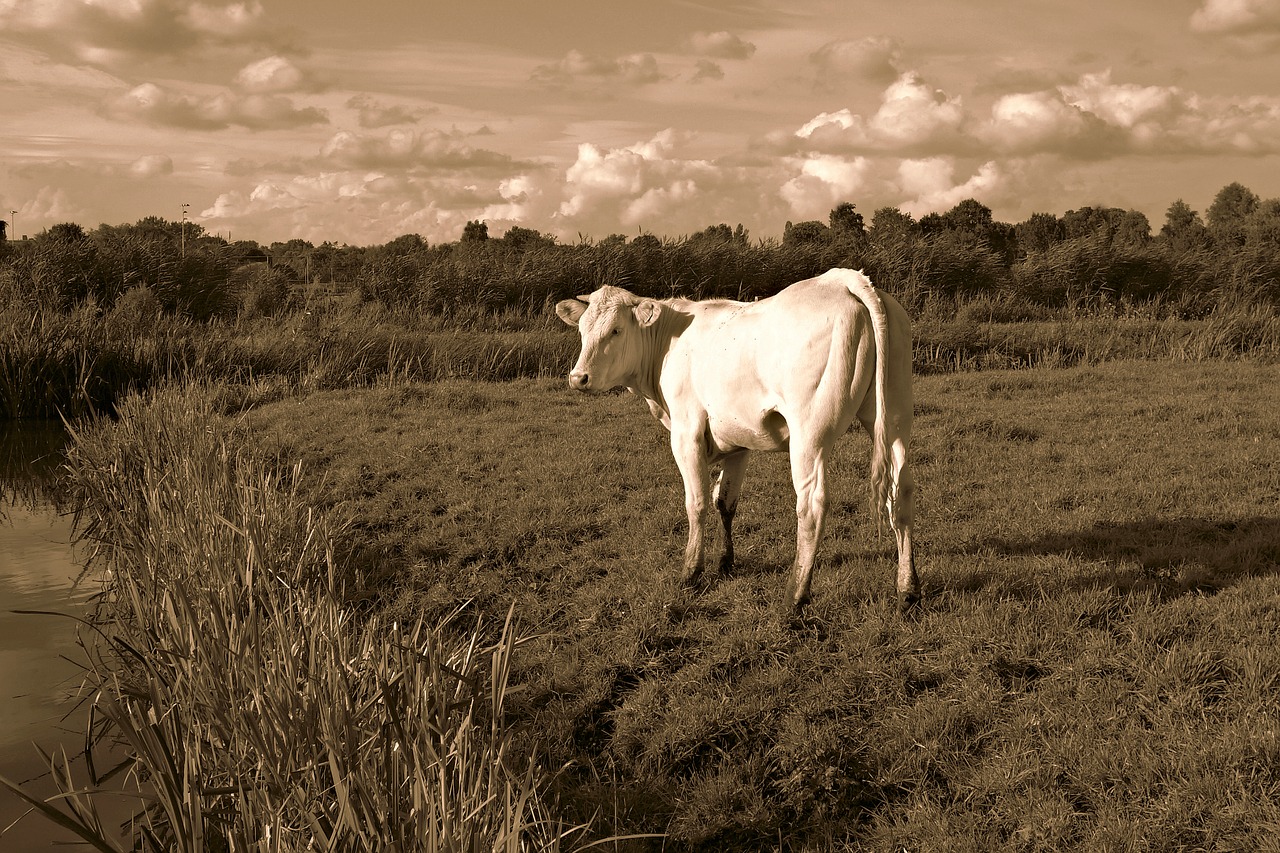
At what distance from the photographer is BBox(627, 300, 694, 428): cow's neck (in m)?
7.20

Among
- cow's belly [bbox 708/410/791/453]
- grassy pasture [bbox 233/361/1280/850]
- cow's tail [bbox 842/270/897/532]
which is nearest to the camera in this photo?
grassy pasture [bbox 233/361/1280/850]

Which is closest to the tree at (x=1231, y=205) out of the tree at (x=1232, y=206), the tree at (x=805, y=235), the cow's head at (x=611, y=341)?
the tree at (x=1232, y=206)

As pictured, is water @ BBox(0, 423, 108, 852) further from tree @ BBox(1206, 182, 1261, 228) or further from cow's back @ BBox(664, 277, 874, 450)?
tree @ BBox(1206, 182, 1261, 228)

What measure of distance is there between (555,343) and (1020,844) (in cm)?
1519

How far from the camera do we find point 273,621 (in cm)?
456

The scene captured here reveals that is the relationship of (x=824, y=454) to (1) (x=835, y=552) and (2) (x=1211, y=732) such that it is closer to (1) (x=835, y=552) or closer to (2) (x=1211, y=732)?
(1) (x=835, y=552)

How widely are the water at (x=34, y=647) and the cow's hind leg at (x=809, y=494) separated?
3.85 m

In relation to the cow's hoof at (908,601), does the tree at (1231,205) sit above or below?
above

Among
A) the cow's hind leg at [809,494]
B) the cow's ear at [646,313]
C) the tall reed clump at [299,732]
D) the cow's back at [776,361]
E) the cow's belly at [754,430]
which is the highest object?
the cow's ear at [646,313]

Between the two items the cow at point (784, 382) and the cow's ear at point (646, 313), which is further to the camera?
the cow's ear at point (646, 313)

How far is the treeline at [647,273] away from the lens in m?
23.0

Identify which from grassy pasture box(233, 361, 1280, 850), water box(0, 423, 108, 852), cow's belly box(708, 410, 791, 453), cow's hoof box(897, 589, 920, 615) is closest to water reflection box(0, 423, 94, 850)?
water box(0, 423, 108, 852)

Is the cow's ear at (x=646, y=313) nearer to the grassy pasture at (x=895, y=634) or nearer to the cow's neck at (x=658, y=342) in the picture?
the cow's neck at (x=658, y=342)

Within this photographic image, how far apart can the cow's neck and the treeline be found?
15105mm
